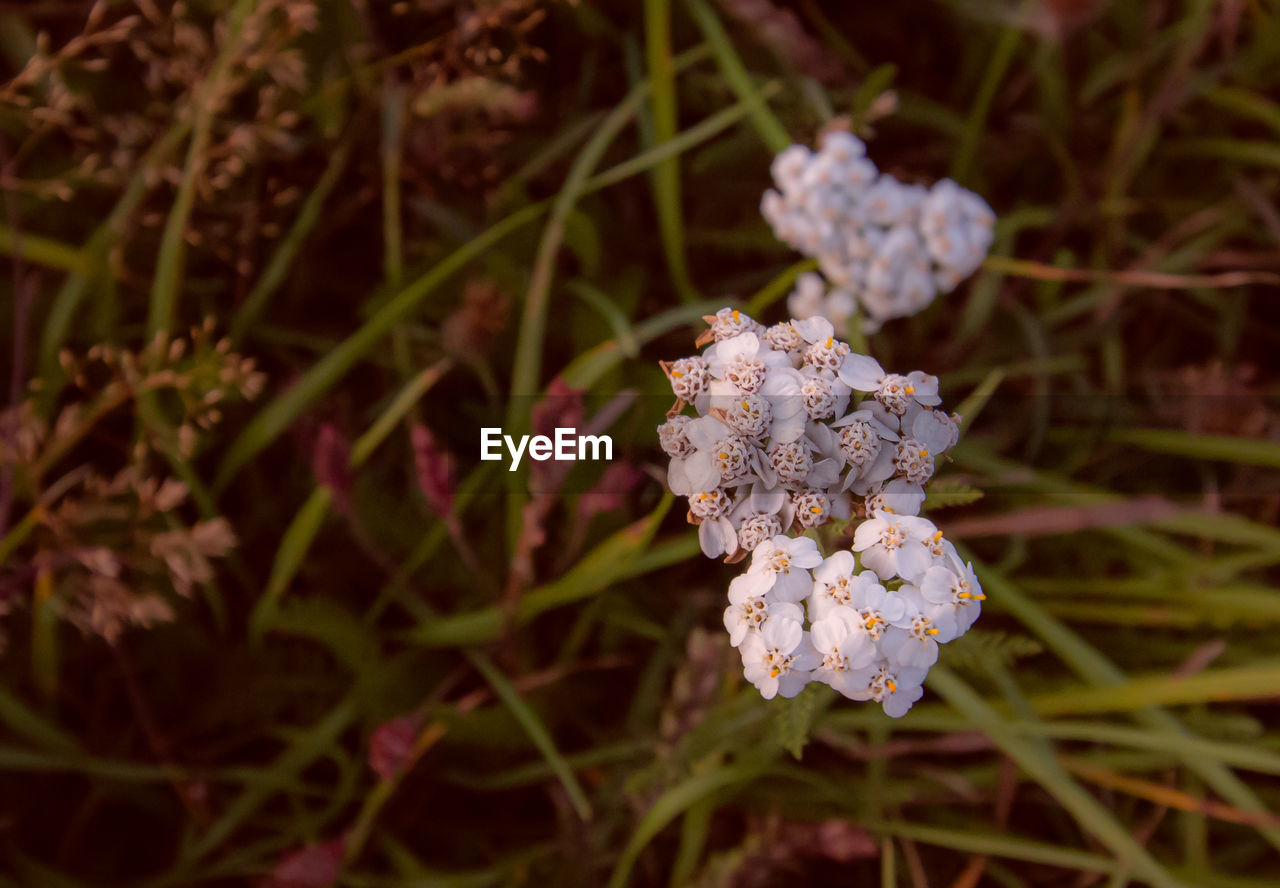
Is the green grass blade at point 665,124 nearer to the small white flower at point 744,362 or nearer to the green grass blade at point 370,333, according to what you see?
the green grass blade at point 370,333

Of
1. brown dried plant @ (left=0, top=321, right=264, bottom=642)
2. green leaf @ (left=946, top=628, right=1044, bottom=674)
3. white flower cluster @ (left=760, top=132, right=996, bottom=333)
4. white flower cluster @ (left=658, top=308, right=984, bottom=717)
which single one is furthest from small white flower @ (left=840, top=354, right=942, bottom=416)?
brown dried plant @ (left=0, top=321, right=264, bottom=642)

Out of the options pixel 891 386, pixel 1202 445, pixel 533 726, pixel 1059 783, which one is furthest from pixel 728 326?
pixel 1202 445

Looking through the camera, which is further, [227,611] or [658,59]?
[227,611]

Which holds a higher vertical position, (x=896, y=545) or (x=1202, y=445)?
(x=896, y=545)

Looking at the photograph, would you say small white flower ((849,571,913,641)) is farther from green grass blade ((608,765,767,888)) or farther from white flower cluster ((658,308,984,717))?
green grass blade ((608,765,767,888))

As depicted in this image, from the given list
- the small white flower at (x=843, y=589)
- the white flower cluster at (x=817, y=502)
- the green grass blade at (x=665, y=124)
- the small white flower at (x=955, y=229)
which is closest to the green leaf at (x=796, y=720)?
the white flower cluster at (x=817, y=502)

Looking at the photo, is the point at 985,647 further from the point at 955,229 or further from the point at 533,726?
the point at 955,229

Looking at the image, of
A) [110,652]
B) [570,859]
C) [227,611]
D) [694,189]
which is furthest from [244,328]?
[570,859]

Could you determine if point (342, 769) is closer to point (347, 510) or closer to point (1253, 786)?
point (347, 510)
